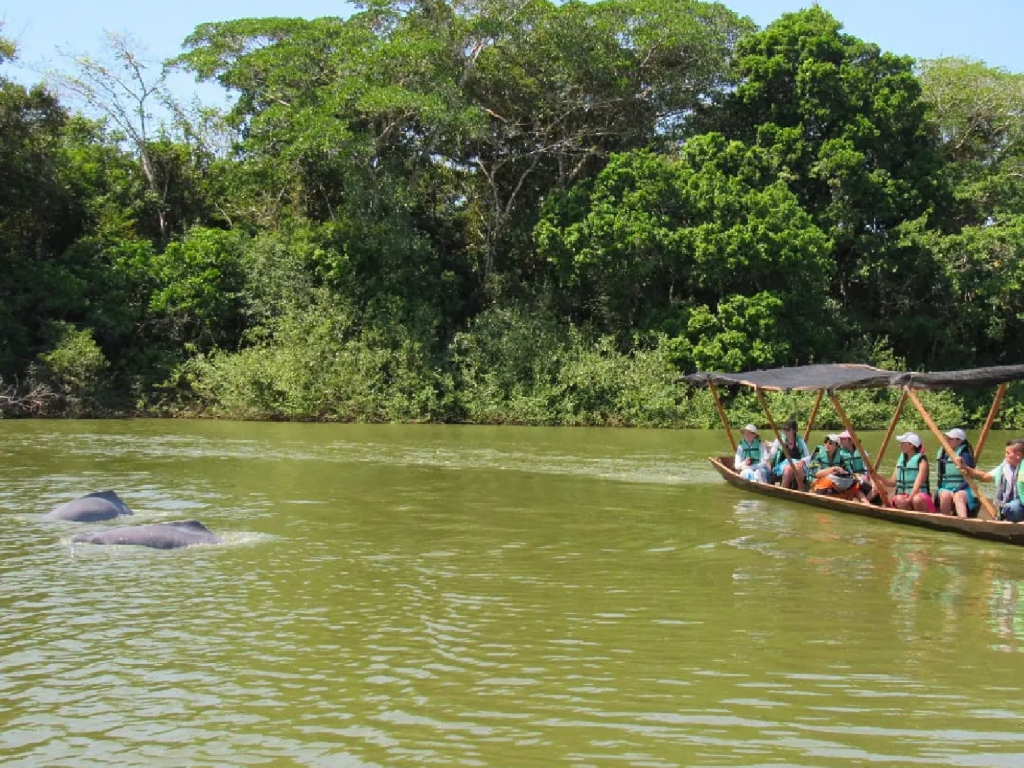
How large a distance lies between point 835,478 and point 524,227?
63.9ft

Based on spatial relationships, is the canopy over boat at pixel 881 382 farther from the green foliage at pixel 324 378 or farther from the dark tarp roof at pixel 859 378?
the green foliage at pixel 324 378

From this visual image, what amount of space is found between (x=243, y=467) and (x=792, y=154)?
19117mm

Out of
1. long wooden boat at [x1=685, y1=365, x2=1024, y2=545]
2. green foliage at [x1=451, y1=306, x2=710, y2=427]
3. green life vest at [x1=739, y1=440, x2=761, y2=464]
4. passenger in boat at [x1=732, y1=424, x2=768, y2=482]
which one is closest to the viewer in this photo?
long wooden boat at [x1=685, y1=365, x2=1024, y2=545]

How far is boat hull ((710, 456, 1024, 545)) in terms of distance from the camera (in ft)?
35.3

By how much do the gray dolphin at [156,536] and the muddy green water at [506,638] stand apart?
0.13 meters

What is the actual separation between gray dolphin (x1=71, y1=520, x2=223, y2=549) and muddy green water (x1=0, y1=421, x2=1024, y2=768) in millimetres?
129

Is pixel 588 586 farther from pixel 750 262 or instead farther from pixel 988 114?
pixel 988 114

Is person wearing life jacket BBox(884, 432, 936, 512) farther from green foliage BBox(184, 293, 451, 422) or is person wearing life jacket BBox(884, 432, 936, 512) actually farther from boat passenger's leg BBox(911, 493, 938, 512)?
green foliage BBox(184, 293, 451, 422)

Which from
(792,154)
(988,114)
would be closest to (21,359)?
(792,154)

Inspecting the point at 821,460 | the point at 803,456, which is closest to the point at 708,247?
the point at 803,456

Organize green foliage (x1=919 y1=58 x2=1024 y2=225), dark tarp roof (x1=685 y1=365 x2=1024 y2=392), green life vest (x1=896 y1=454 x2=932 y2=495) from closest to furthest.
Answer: dark tarp roof (x1=685 y1=365 x2=1024 y2=392) < green life vest (x1=896 y1=454 x2=932 y2=495) < green foliage (x1=919 y1=58 x2=1024 y2=225)

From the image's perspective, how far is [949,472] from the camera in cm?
1199

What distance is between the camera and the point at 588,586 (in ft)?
28.2

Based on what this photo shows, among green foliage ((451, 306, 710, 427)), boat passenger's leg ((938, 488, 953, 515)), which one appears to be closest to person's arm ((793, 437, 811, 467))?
boat passenger's leg ((938, 488, 953, 515))
